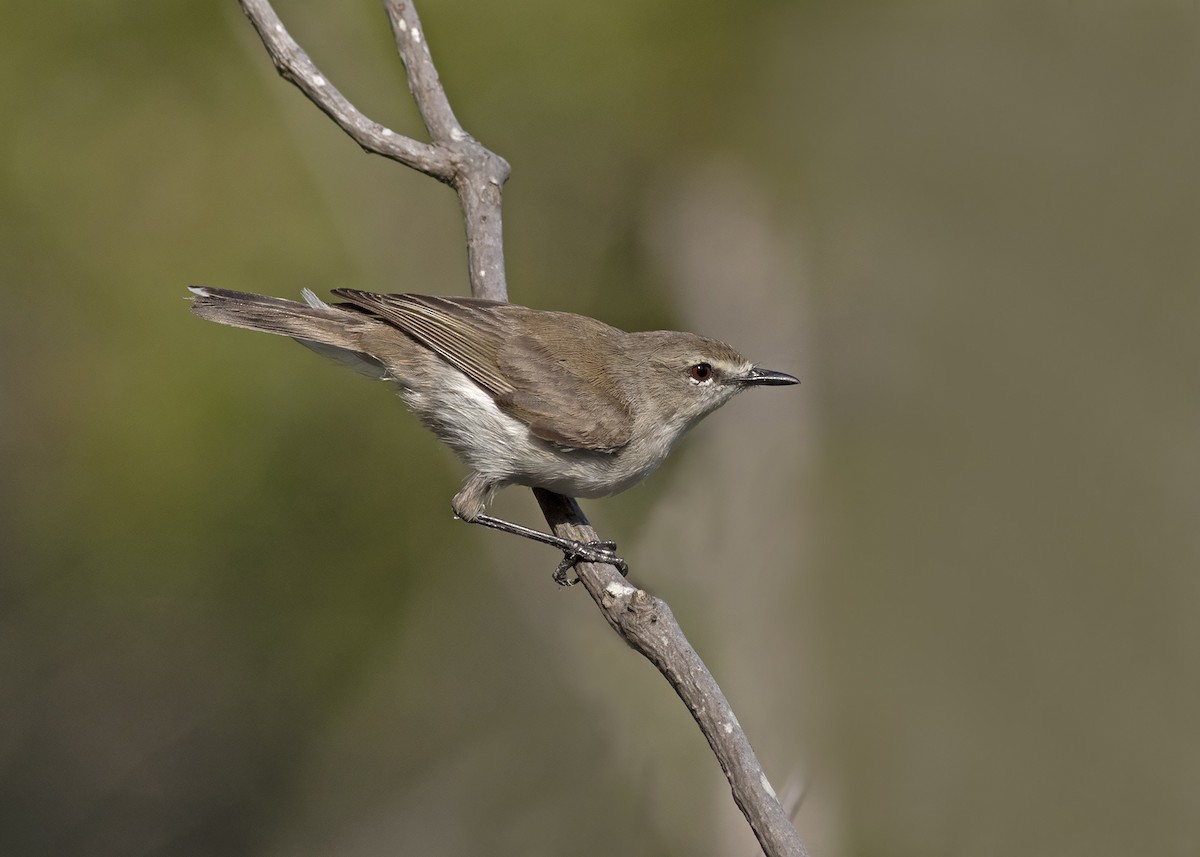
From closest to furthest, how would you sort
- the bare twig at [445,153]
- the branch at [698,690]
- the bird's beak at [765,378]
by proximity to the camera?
the branch at [698,690]
the bare twig at [445,153]
the bird's beak at [765,378]

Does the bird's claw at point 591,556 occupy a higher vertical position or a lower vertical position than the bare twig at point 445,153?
lower

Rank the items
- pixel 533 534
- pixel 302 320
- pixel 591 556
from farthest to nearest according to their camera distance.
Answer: pixel 302 320 < pixel 533 534 < pixel 591 556

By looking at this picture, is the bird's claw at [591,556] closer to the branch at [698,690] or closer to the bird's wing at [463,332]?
the branch at [698,690]

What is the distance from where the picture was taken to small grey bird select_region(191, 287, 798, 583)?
4.11m

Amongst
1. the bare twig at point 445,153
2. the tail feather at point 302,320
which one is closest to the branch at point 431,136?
the bare twig at point 445,153

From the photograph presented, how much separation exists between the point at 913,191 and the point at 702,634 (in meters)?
2.97

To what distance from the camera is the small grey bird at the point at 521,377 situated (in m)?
4.11

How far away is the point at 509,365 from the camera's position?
13.7 feet

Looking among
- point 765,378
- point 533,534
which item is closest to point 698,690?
point 533,534

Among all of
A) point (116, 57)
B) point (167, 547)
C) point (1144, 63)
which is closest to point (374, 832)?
point (167, 547)

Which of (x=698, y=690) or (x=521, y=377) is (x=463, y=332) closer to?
(x=521, y=377)

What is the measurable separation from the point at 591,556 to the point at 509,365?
2.81 feet

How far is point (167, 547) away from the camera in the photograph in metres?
6.43

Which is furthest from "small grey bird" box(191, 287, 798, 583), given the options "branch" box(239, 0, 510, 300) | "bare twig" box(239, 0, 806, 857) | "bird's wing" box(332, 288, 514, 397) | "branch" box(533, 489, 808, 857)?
"branch" box(533, 489, 808, 857)
